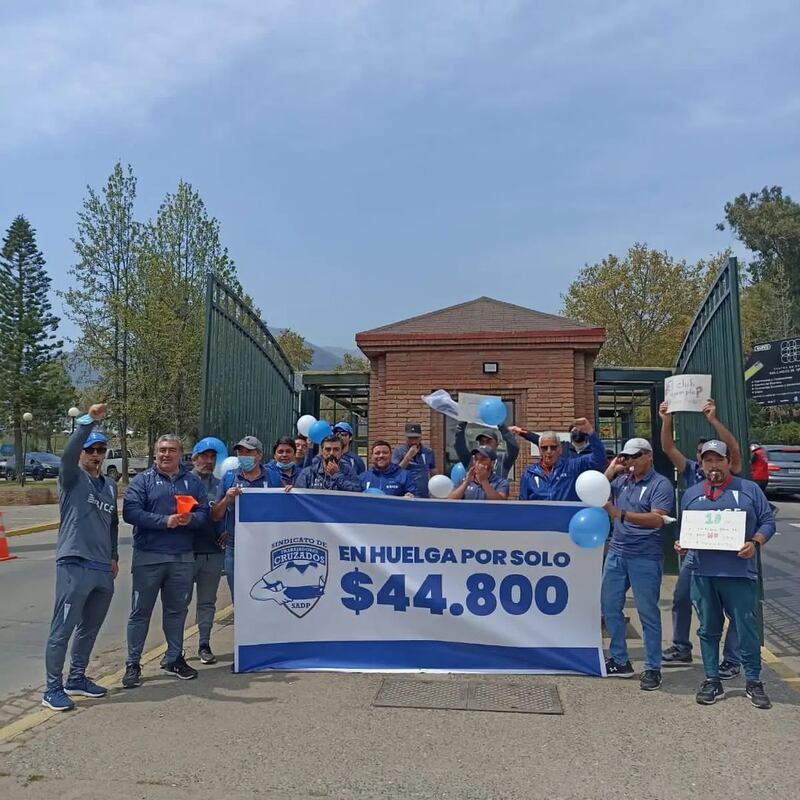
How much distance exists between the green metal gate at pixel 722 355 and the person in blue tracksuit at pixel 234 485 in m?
3.80

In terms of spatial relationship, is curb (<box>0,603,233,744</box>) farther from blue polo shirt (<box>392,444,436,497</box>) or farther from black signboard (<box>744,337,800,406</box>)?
black signboard (<box>744,337,800,406</box>)

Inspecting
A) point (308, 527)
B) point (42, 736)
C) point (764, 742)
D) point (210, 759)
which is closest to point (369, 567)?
point (308, 527)

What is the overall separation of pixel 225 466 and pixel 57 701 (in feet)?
6.64

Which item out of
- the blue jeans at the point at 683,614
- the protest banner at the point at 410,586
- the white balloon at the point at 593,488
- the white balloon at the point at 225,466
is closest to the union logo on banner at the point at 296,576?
the protest banner at the point at 410,586

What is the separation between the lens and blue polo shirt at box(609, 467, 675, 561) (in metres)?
5.11

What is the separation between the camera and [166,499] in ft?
17.5

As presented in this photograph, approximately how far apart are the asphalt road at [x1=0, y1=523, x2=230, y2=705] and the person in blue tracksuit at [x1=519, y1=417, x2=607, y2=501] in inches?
123

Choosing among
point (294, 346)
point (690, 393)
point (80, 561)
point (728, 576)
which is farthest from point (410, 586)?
point (294, 346)

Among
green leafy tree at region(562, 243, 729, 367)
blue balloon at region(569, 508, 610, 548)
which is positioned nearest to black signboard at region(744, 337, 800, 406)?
green leafy tree at region(562, 243, 729, 367)

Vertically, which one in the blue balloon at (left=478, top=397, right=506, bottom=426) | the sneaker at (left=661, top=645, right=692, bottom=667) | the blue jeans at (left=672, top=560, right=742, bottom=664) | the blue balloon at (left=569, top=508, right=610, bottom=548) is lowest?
the sneaker at (left=661, top=645, right=692, bottom=667)

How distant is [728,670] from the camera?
5.28 meters

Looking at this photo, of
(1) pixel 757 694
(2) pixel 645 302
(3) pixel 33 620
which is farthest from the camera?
(2) pixel 645 302

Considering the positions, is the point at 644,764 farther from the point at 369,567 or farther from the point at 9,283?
the point at 9,283

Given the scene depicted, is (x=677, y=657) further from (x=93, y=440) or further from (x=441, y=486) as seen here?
(x=93, y=440)
